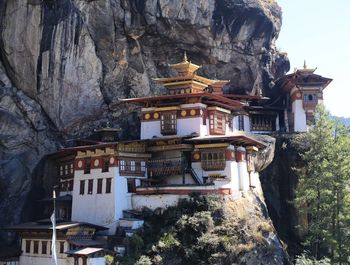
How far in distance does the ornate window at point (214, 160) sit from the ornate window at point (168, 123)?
3.90m

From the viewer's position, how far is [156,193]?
34.7 meters

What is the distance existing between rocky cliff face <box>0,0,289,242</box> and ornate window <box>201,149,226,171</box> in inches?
454

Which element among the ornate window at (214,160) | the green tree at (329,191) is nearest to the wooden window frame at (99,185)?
the ornate window at (214,160)

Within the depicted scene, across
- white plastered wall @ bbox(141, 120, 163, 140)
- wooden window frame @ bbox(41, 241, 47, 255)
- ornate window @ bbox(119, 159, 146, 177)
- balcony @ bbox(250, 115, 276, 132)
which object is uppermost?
balcony @ bbox(250, 115, 276, 132)

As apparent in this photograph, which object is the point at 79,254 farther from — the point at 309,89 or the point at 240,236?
the point at 309,89

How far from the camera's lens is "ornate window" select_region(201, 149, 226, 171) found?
35850mm

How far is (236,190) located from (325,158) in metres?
7.26

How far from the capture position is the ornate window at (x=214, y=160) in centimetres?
3585

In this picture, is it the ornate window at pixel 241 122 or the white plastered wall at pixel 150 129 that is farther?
the ornate window at pixel 241 122

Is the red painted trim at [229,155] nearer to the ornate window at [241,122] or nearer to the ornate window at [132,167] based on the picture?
the ornate window at [132,167]

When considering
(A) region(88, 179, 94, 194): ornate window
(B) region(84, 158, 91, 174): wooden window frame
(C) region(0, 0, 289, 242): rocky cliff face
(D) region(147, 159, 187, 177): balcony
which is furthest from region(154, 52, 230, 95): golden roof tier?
(A) region(88, 179, 94, 194): ornate window

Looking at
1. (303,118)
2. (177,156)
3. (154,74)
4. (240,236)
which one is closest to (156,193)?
(177,156)

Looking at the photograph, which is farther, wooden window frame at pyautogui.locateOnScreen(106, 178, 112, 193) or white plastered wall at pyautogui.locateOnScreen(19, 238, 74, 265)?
wooden window frame at pyautogui.locateOnScreen(106, 178, 112, 193)

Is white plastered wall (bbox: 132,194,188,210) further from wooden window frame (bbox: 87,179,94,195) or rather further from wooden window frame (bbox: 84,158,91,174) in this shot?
wooden window frame (bbox: 84,158,91,174)
